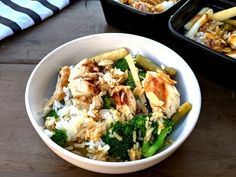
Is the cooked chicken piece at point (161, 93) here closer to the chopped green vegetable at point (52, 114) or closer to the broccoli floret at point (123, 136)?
the broccoli floret at point (123, 136)

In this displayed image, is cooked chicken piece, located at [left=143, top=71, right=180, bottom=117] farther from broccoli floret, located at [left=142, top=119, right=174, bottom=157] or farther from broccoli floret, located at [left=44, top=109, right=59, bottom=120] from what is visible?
broccoli floret, located at [left=44, top=109, right=59, bottom=120]

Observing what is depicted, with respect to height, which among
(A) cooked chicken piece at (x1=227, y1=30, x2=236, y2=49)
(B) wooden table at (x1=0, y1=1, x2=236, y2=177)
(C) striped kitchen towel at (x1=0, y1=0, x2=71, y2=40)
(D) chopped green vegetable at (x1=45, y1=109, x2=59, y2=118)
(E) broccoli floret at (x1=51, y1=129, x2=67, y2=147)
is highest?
(A) cooked chicken piece at (x1=227, y1=30, x2=236, y2=49)

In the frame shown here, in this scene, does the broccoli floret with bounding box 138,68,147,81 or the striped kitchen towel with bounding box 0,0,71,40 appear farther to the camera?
the striped kitchen towel with bounding box 0,0,71,40

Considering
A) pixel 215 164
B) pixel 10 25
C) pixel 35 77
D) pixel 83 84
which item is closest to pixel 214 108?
pixel 215 164

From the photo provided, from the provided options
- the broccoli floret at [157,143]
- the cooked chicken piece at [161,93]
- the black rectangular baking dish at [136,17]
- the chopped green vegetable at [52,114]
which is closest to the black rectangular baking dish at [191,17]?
the black rectangular baking dish at [136,17]

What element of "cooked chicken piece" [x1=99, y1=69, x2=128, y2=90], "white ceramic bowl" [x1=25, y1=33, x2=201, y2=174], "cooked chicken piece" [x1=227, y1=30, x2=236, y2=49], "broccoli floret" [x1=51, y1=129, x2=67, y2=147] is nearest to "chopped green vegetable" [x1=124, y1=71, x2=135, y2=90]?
"cooked chicken piece" [x1=99, y1=69, x2=128, y2=90]

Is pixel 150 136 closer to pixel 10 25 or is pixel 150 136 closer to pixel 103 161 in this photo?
pixel 103 161
